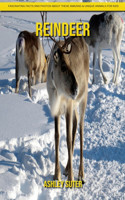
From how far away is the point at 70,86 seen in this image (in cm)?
279

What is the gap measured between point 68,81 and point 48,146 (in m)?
1.57

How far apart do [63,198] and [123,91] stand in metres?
3.70

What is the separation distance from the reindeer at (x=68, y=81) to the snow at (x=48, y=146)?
0.26 metres

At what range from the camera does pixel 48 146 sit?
162 inches

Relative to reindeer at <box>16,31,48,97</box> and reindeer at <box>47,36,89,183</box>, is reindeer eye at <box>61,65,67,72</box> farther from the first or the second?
reindeer at <box>16,31,48,97</box>

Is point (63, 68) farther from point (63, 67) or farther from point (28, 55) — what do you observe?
point (28, 55)

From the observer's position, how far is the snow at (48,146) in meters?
3.30

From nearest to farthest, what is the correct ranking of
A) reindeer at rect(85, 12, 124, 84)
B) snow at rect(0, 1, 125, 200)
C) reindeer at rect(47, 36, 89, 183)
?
reindeer at rect(47, 36, 89, 183), snow at rect(0, 1, 125, 200), reindeer at rect(85, 12, 124, 84)

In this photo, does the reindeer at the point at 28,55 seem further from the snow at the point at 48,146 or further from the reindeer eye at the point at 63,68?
the reindeer eye at the point at 63,68

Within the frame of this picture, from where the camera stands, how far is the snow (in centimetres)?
330

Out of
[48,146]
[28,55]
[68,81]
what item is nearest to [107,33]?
[28,55]

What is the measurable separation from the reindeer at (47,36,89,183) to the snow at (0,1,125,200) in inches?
10.1

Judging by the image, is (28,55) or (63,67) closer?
(63,67)

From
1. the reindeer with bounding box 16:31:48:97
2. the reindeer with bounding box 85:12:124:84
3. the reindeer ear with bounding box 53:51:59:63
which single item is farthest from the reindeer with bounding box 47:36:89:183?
the reindeer with bounding box 85:12:124:84
